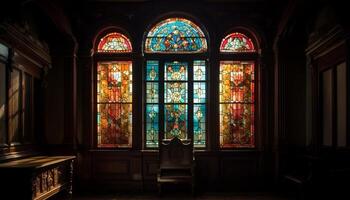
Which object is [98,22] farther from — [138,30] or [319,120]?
[319,120]

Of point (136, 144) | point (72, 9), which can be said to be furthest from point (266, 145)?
point (72, 9)

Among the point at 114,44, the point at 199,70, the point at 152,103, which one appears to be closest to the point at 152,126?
the point at 152,103

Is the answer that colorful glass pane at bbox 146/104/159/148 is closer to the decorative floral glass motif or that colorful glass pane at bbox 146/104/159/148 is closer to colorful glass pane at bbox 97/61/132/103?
the decorative floral glass motif

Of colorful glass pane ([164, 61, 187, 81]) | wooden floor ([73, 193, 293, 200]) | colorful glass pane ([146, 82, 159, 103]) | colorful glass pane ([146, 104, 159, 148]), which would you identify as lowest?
wooden floor ([73, 193, 293, 200])

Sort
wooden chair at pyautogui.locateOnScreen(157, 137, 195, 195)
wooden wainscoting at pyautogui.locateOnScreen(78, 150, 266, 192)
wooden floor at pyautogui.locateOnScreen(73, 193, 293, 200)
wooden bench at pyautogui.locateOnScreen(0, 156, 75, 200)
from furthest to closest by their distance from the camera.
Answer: wooden wainscoting at pyautogui.locateOnScreen(78, 150, 266, 192) → wooden chair at pyautogui.locateOnScreen(157, 137, 195, 195) → wooden floor at pyautogui.locateOnScreen(73, 193, 293, 200) → wooden bench at pyautogui.locateOnScreen(0, 156, 75, 200)

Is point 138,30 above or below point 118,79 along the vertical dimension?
above

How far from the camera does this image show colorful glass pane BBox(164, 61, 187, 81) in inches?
369

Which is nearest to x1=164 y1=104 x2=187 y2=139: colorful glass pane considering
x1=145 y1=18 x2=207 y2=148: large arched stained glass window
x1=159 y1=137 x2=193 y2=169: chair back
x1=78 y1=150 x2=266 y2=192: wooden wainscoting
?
x1=145 y1=18 x2=207 y2=148: large arched stained glass window

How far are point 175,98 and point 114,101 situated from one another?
3.86ft

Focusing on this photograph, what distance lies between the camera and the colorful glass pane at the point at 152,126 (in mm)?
9312

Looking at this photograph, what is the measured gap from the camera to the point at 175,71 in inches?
369

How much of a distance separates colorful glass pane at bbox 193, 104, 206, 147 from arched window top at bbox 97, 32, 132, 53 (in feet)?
5.70

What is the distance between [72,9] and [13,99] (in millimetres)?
2411

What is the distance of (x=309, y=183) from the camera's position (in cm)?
641
